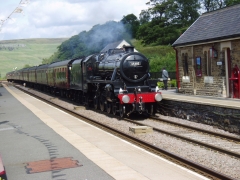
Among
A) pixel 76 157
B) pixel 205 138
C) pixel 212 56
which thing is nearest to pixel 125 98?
pixel 205 138

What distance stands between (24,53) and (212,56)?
151418 mm

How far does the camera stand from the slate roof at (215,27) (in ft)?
60.1

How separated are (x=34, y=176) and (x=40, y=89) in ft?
123

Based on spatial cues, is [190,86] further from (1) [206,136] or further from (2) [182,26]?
(2) [182,26]

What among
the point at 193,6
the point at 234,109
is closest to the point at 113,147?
the point at 234,109

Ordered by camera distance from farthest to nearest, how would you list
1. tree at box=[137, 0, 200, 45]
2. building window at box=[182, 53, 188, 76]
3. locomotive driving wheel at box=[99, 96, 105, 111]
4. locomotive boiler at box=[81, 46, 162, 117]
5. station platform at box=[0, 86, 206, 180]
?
tree at box=[137, 0, 200, 45]
building window at box=[182, 53, 188, 76]
locomotive driving wheel at box=[99, 96, 105, 111]
locomotive boiler at box=[81, 46, 162, 117]
station platform at box=[0, 86, 206, 180]

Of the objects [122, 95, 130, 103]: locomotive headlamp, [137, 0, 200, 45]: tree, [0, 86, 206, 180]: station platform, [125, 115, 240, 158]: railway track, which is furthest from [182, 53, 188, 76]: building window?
[137, 0, 200, 45]: tree

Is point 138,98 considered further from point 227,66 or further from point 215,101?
point 227,66

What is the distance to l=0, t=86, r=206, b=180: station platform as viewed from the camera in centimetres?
762

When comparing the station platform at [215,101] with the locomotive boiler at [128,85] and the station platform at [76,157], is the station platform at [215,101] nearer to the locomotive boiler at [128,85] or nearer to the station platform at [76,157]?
the locomotive boiler at [128,85]

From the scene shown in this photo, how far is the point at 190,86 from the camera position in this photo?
21750 mm

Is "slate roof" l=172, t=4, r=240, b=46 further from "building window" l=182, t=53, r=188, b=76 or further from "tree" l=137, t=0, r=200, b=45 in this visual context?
"tree" l=137, t=0, r=200, b=45

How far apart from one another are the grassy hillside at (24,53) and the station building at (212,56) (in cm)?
11341

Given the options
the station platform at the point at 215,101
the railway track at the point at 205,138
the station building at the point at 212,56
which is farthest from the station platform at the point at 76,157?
the station building at the point at 212,56
